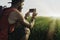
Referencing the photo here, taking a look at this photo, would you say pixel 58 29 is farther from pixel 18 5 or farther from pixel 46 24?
pixel 18 5

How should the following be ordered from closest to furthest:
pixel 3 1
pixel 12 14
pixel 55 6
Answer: pixel 12 14, pixel 3 1, pixel 55 6

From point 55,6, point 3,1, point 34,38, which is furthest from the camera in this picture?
point 34,38

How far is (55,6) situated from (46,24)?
145cm

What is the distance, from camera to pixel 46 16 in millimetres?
11281

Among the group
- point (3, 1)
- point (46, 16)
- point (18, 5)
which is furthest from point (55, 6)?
point (18, 5)

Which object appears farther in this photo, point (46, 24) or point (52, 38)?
point (46, 24)

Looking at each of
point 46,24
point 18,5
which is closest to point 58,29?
point 46,24

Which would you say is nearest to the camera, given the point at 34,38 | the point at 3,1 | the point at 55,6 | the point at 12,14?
the point at 12,14

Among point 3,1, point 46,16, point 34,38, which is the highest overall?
point 3,1

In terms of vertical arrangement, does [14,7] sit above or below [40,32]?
above

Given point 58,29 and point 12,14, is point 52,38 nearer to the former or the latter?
point 58,29

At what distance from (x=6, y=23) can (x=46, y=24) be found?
634 cm

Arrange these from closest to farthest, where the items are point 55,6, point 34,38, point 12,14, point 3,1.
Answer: point 12,14 < point 3,1 < point 55,6 < point 34,38

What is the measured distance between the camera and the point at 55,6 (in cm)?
1035
